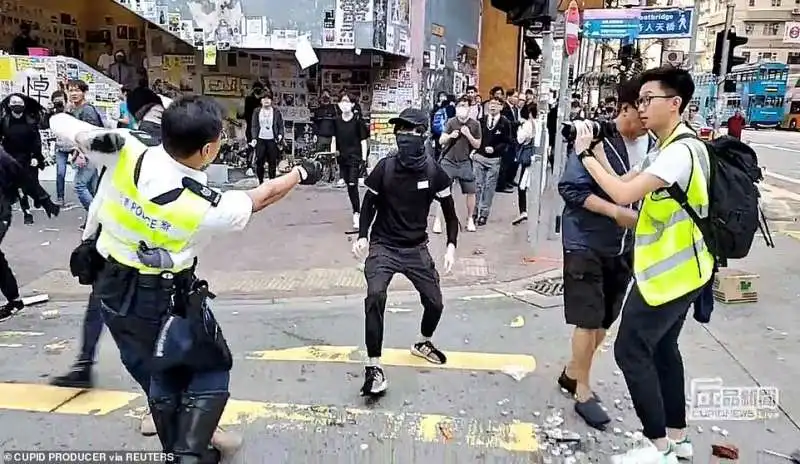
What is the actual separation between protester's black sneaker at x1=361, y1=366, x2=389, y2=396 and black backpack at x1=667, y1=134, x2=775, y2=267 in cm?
208

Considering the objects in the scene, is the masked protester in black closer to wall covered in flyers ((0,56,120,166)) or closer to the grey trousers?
the grey trousers

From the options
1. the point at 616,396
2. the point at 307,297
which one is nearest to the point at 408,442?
the point at 616,396

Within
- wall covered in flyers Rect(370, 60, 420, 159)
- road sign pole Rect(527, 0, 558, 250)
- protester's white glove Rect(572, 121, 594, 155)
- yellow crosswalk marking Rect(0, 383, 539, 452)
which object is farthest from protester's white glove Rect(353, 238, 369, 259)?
wall covered in flyers Rect(370, 60, 420, 159)

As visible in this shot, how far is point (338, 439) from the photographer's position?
392cm

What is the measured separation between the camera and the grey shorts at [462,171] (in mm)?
9789

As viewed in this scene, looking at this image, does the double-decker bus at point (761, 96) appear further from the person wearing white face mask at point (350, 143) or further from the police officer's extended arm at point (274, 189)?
the police officer's extended arm at point (274, 189)

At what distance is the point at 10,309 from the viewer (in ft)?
19.8

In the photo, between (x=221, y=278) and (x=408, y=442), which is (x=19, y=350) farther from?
(x=408, y=442)

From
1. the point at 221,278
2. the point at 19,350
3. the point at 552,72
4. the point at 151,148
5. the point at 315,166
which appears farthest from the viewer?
the point at 552,72

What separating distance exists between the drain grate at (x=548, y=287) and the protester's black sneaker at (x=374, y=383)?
9.35ft

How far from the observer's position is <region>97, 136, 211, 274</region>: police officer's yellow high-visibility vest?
2.72m

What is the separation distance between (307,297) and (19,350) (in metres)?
2.41

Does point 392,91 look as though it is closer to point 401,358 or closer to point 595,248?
point 401,358

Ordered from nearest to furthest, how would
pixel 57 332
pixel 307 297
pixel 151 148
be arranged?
pixel 151 148, pixel 57 332, pixel 307 297
